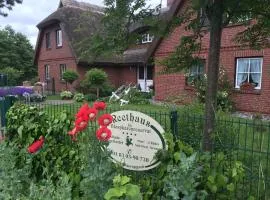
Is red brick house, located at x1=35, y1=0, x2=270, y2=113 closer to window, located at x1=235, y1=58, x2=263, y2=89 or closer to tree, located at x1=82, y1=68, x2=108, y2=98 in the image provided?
window, located at x1=235, y1=58, x2=263, y2=89

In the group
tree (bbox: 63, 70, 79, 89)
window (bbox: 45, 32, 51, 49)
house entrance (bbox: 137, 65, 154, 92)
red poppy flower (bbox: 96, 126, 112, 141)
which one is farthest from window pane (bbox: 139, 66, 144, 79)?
red poppy flower (bbox: 96, 126, 112, 141)

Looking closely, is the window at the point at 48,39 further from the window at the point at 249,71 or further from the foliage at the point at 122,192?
the foliage at the point at 122,192

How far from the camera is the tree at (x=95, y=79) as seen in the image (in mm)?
18469

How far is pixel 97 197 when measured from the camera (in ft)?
9.39

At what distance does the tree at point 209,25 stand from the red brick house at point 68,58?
1527 cm

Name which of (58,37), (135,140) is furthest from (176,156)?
(58,37)

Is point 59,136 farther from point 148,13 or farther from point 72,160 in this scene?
point 148,13

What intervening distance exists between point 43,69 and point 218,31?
A: 23.7 meters

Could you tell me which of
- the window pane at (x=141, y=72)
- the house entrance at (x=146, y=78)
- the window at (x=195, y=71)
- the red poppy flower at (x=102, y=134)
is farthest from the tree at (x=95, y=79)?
A: the red poppy flower at (x=102, y=134)

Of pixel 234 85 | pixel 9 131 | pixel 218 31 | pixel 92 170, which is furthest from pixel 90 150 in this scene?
pixel 234 85

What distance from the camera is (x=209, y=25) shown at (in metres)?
3.75

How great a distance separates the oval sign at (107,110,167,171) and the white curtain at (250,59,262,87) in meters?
9.61

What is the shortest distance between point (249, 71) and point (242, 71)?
34 cm

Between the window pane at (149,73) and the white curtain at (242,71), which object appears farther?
the window pane at (149,73)
